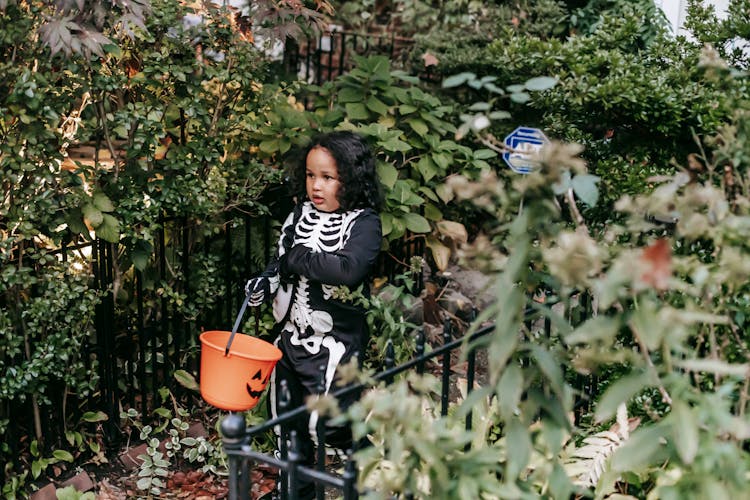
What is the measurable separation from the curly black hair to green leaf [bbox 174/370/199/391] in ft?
4.13

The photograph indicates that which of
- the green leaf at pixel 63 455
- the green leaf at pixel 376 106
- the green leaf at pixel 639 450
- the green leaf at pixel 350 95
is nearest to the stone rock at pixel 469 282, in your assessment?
the green leaf at pixel 376 106

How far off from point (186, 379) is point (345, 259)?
125 cm

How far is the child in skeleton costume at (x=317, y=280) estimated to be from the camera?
11.3 ft

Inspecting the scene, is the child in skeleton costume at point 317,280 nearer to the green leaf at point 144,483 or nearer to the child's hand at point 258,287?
the child's hand at point 258,287

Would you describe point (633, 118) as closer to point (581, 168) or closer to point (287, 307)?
point (287, 307)

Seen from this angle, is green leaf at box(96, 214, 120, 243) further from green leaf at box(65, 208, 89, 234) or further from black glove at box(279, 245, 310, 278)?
black glove at box(279, 245, 310, 278)

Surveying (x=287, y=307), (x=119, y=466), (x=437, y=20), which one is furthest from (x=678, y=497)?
(x=437, y=20)

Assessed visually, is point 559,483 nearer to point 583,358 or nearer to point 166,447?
point 583,358

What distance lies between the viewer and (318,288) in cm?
351

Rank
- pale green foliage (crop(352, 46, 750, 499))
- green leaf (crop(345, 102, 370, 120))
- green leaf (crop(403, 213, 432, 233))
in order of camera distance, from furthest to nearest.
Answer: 1. green leaf (crop(345, 102, 370, 120))
2. green leaf (crop(403, 213, 432, 233))
3. pale green foliage (crop(352, 46, 750, 499))

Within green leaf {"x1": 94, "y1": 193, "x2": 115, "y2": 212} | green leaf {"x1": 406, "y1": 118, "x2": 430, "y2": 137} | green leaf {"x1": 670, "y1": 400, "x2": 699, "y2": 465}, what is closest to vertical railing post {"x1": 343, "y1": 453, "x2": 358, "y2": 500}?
green leaf {"x1": 670, "y1": 400, "x2": 699, "y2": 465}

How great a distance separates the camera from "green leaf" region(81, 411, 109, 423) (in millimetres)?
3729

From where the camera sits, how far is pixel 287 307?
3557mm

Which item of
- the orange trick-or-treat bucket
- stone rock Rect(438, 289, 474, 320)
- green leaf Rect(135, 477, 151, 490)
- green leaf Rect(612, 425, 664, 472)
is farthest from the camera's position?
stone rock Rect(438, 289, 474, 320)
